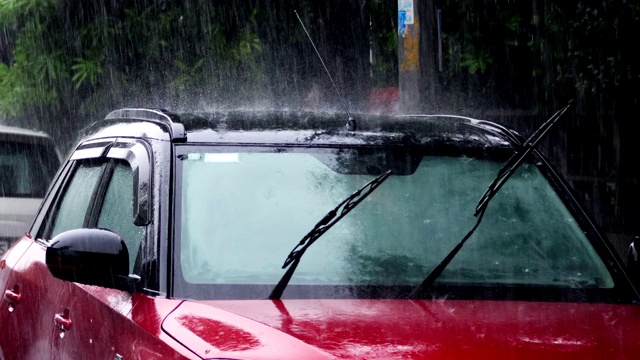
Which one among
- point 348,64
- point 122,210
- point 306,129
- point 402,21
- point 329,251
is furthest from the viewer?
point 348,64

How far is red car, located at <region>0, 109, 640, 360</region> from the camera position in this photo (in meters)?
3.29

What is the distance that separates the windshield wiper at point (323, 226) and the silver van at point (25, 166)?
7353 millimetres

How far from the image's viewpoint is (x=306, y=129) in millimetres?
4418

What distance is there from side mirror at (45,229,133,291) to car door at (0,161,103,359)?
0.79 meters

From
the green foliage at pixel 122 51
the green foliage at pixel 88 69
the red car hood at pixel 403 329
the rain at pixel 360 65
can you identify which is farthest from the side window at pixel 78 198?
the green foliage at pixel 88 69

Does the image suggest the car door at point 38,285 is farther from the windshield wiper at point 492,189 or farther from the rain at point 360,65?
the rain at point 360,65

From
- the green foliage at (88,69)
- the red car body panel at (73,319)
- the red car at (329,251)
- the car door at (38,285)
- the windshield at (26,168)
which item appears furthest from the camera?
the green foliage at (88,69)

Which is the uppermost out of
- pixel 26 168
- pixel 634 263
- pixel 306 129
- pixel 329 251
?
pixel 306 129

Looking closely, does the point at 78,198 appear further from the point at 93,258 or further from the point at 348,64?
the point at 348,64

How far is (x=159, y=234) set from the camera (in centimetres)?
388

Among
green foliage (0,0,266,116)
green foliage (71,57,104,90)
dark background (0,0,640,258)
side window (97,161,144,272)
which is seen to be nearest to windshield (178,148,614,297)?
side window (97,161,144,272)

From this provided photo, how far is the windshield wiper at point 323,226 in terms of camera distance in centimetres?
374

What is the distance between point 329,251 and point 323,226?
4.2 inches

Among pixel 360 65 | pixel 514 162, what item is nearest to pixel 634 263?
pixel 514 162
